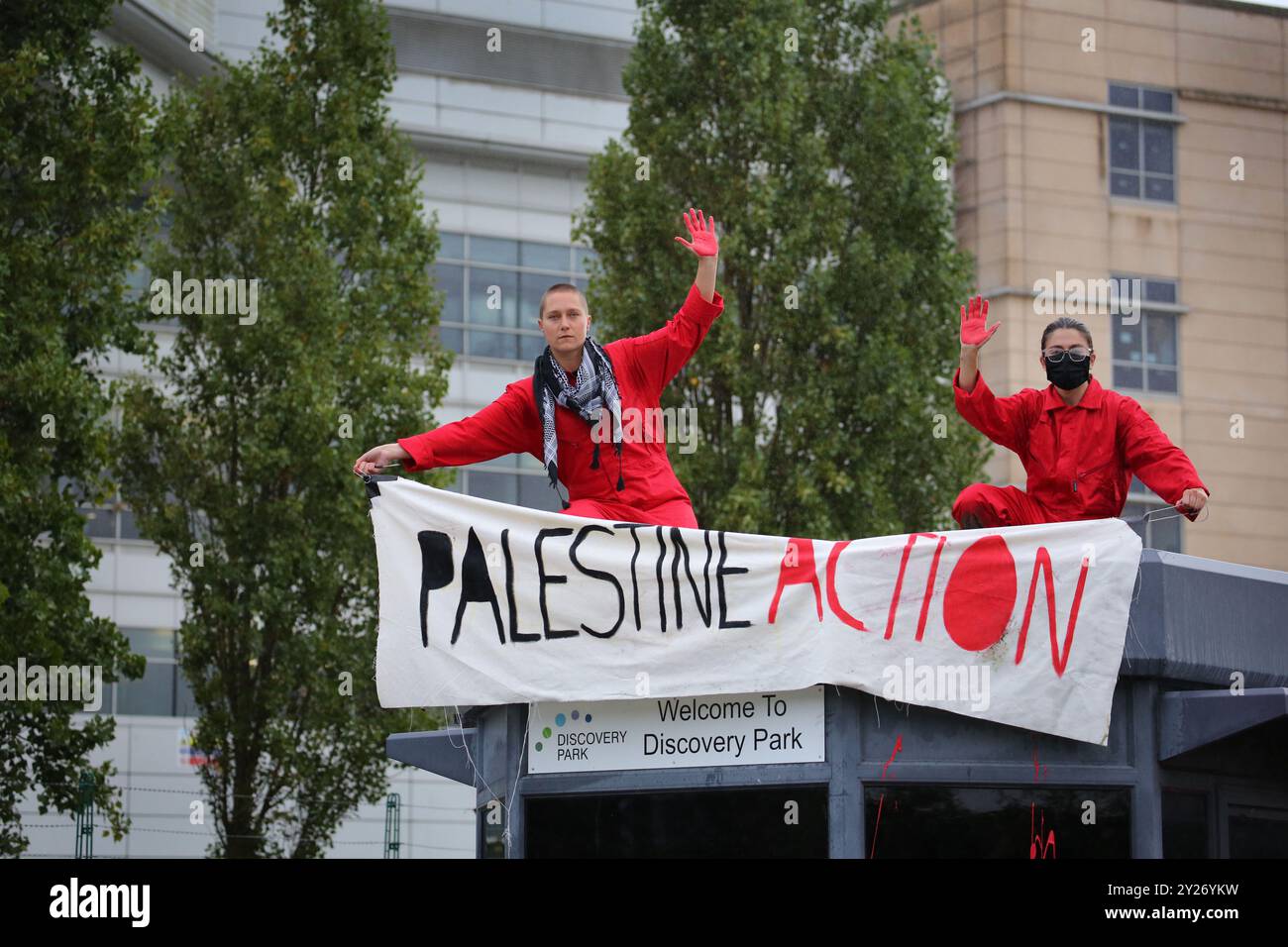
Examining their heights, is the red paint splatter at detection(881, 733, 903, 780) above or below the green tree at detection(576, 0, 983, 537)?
below

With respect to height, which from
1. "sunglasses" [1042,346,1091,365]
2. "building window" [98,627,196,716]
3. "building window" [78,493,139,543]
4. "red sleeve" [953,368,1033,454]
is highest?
"building window" [78,493,139,543]

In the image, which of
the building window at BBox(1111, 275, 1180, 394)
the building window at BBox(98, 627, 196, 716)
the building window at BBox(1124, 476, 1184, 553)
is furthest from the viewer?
the building window at BBox(1111, 275, 1180, 394)

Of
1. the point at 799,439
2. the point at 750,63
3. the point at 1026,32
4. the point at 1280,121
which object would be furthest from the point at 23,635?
the point at 1280,121

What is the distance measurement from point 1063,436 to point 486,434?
274 cm

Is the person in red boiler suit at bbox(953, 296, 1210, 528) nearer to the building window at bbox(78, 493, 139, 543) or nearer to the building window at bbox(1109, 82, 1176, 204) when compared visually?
the building window at bbox(78, 493, 139, 543)

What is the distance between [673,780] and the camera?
27.7ft

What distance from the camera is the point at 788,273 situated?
2403cm

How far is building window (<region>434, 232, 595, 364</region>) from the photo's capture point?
1436 inches

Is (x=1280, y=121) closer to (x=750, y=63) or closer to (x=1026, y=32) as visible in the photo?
(x=1026, y=32)

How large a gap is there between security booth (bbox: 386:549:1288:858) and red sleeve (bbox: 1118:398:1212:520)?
35 centimetres

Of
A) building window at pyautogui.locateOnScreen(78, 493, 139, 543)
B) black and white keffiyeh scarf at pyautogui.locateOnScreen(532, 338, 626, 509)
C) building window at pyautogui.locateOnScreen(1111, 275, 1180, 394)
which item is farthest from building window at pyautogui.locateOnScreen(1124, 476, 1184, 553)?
building window at pyautogui.locateOnScreen(1111, 275, 1180, 394)

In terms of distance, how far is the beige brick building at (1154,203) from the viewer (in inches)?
1678

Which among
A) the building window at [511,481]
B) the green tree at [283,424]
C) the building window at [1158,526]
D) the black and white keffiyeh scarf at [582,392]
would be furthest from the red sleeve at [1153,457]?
the building window at [511,481]

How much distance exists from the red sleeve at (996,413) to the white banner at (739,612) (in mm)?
905
